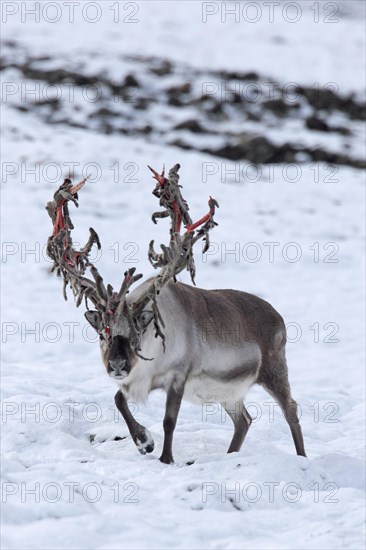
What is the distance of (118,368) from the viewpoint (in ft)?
22.5

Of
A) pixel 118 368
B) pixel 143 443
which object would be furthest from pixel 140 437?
pixel 118 368

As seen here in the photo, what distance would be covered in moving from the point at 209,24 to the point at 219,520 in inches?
1363

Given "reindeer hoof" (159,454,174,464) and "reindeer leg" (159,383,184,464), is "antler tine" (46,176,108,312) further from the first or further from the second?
"reindeer hoof" (159,454,174,464)

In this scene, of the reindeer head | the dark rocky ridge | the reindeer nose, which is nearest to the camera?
the reindeer nose

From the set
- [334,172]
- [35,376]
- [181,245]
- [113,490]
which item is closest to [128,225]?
[334,172]

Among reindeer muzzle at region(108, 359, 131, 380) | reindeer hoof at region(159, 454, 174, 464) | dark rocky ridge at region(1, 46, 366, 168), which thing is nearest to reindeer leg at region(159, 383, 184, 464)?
reindeer hoof at region(159, 454, 174, 464)

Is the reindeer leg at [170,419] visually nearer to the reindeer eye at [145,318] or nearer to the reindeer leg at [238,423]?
the reindeer eye at [145,318]

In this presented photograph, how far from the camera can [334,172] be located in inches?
926

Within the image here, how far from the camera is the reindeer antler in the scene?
23.2 ft

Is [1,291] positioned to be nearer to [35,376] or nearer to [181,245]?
[35,376]

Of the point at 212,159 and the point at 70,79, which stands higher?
the point at 70,79

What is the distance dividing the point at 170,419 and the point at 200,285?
914cm

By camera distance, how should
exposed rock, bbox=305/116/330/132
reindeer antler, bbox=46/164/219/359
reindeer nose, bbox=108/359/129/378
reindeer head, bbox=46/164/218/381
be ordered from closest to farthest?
1. reindeer nose, bbox=108/359/129/378
2. reindeer head, bbox=46/164/218/381
3. reindeer antler, bbox=46/164/219/359
4. exposed rock, bbox=305/116/330/132

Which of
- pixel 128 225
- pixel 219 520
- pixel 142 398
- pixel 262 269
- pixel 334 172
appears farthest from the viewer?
pixel 334 172
